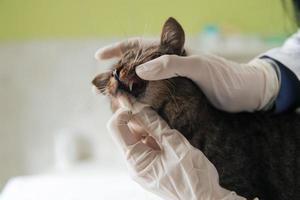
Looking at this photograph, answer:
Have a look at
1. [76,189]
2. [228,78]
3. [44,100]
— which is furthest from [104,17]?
[228,78]

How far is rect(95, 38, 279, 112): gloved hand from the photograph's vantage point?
0.67 metres

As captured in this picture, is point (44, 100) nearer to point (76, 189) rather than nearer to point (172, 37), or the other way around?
point (76, 189)

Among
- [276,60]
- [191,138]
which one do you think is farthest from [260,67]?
[191,138]

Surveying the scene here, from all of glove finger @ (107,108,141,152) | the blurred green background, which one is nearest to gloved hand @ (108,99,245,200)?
glove finger @ (107,108,141,152)

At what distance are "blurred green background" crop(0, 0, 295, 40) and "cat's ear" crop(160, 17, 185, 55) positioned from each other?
92 centimetres

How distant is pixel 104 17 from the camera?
5.22ft

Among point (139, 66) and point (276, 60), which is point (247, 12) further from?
point (139, 66)

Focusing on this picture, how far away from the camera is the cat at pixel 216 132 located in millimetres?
632

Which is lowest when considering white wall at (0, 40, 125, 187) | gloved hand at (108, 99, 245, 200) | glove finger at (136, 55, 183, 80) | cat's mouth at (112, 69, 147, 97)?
white wall at (0, 40, 125, 187)

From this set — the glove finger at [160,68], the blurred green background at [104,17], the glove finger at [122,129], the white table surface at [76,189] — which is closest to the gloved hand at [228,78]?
the glove finger at [160,68]

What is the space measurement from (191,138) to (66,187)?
465mm

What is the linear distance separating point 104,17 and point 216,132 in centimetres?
105

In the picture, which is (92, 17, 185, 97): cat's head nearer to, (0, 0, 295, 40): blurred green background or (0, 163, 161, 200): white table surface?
(0, 163, 161, 200): white table surface

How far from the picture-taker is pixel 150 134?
2.20ft
